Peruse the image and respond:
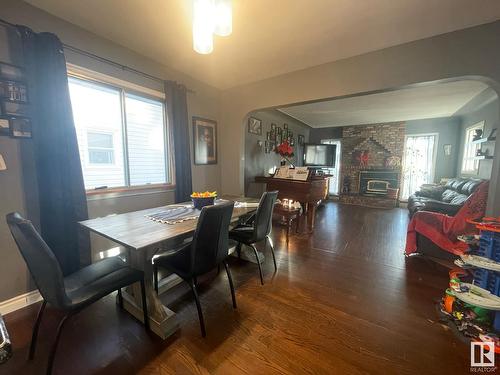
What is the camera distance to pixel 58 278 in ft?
3.51

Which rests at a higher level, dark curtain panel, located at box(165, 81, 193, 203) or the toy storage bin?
dark curtain panel, located at box(165, 81, 193, 203)

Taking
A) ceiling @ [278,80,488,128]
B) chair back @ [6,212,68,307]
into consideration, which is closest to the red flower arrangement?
ceiling @ [278,80,488,128]

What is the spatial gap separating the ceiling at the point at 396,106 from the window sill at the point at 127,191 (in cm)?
322

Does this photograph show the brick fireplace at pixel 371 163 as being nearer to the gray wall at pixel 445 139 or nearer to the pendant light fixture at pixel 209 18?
the gray wall at pixel 445 139

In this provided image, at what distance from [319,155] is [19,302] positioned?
22.9ft

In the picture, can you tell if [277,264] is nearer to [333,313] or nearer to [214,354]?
[333,313]

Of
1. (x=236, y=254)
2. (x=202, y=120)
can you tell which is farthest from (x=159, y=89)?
(x=236, y=254)

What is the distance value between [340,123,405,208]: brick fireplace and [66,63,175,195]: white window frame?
226 inches

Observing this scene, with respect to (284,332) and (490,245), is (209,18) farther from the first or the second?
(490,245)

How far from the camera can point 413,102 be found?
4.24 meters

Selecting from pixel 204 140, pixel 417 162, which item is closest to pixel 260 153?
pixel 204 140

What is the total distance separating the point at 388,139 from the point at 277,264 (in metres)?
5.86

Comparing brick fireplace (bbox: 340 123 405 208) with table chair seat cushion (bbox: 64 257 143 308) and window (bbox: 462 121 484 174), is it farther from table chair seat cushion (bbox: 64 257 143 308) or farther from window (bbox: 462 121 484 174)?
table chair seat cushion (bbox: 64 257 143 308)

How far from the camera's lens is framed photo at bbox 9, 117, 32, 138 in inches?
65.8
